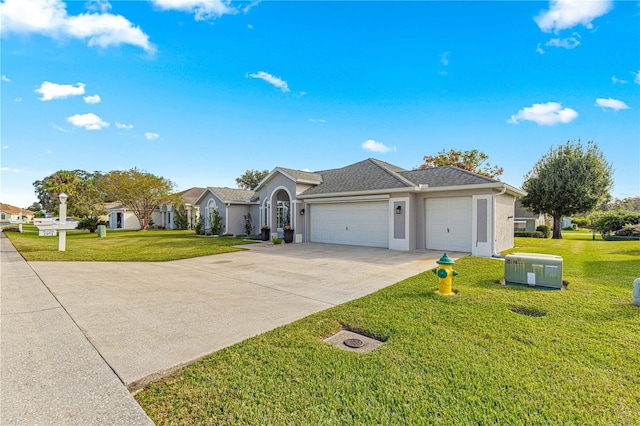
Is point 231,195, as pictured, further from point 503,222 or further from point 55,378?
point 55,378

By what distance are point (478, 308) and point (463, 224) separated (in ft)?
26.3

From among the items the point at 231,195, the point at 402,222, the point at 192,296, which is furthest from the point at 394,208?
the point at 231,195

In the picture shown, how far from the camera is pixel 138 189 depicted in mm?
27953

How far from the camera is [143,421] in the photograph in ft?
7.68

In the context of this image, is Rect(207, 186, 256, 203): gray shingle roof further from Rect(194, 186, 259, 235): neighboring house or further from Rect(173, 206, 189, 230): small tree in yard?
Rect(173, 206, 189, 230): small tree in yard

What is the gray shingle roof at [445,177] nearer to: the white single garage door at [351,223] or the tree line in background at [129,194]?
the white single garage door at [351,223]

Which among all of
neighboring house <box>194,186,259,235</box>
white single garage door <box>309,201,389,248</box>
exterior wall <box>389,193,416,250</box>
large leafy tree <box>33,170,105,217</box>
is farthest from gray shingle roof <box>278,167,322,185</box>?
large leafy tree <box>33,170,105,217</box>

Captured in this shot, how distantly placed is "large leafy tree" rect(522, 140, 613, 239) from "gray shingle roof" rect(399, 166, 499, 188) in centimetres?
1186

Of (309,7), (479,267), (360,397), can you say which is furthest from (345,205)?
(360,397)

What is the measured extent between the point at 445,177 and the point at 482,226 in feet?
9.32

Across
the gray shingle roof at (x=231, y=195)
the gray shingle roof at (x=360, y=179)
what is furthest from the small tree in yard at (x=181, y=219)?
the gray shingle roof at (x=360, y=179)

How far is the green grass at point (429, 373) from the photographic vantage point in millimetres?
2443

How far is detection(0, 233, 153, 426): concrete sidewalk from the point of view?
2.38 m

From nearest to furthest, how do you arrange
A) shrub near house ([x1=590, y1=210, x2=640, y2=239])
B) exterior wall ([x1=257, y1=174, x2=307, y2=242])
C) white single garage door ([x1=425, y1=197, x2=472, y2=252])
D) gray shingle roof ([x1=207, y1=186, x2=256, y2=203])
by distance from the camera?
white single garage door ([x1=425, y1=197, x2=472, y2=252]), exterior wall ([x1=257, y1=174, x2=307, y2=242]), shrub near house ([x1=590, y1=210, x2=640, y2=239]), gray shingle roof ([x1=207, y1=186, x2=256, y2=203])
